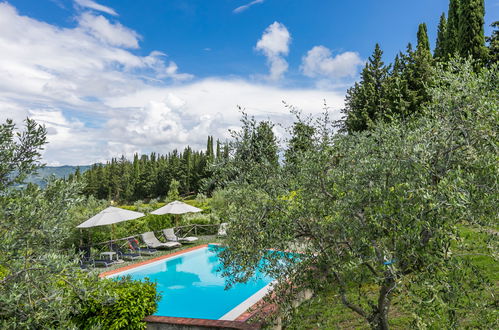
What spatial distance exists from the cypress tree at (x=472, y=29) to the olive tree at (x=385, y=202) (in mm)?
27621

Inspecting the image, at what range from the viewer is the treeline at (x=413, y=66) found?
2484 cm

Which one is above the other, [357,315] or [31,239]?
[31,239]

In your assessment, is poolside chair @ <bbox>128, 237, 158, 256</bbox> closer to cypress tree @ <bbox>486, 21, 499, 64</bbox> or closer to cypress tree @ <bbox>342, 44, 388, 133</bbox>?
cypress tree @ <bbox>342, 44, 388, 133</bbox>

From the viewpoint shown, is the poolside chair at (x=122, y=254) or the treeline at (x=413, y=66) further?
the treeline at (x=413, y=66)

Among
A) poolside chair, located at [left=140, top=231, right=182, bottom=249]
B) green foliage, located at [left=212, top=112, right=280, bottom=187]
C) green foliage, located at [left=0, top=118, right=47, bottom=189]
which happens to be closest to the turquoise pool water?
poolside chair, located at [left=140, top=231, right=182, bottom=249]

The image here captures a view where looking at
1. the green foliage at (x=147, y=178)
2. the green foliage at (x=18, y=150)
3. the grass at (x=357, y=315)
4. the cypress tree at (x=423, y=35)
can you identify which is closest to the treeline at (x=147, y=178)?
the green foliage at (x=147, y=178)

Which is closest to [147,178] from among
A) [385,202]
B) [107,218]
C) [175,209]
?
[175,209]

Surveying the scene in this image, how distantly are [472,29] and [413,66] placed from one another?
5.71 meters

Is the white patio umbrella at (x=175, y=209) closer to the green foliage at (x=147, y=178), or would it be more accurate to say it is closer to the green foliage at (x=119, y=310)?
the green foliage at (x=119, y=310)

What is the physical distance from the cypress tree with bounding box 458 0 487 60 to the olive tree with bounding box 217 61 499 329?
27621mm

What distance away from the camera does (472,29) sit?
25875 mm

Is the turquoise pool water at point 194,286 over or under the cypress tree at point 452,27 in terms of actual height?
under

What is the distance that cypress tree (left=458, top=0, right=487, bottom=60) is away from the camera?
25.7 metres

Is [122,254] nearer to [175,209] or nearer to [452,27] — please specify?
[175,209]
